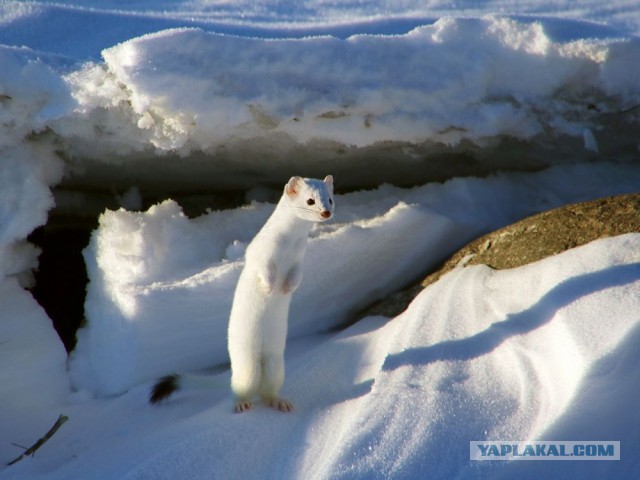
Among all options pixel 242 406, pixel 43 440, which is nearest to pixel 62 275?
pixel 43 440

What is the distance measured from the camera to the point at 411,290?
9.48 ft

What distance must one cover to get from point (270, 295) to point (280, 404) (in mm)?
326

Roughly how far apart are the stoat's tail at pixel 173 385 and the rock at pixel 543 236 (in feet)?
2.38

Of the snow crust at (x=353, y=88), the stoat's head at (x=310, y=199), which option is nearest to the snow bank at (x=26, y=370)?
the snow crust at (x=353, y=88)

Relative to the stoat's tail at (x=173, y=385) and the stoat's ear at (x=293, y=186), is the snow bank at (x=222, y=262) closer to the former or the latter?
the stoat's tail at (x=173, y=385)

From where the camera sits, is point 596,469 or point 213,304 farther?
point 213,304

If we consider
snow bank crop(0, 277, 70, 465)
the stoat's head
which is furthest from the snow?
the stoat's head

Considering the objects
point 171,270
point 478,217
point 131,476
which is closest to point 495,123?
point 478,217

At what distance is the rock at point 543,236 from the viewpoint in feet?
8.25

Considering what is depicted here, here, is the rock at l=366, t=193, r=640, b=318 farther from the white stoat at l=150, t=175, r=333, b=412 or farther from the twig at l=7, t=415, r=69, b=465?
the twig at l=7, t=415, r=69, b=465

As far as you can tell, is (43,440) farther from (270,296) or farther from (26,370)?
(270,296)

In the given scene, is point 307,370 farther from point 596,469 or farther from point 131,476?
point 596,469

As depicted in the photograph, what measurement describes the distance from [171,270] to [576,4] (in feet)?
9.10

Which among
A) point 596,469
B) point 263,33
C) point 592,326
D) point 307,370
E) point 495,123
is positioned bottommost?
point 307,370
